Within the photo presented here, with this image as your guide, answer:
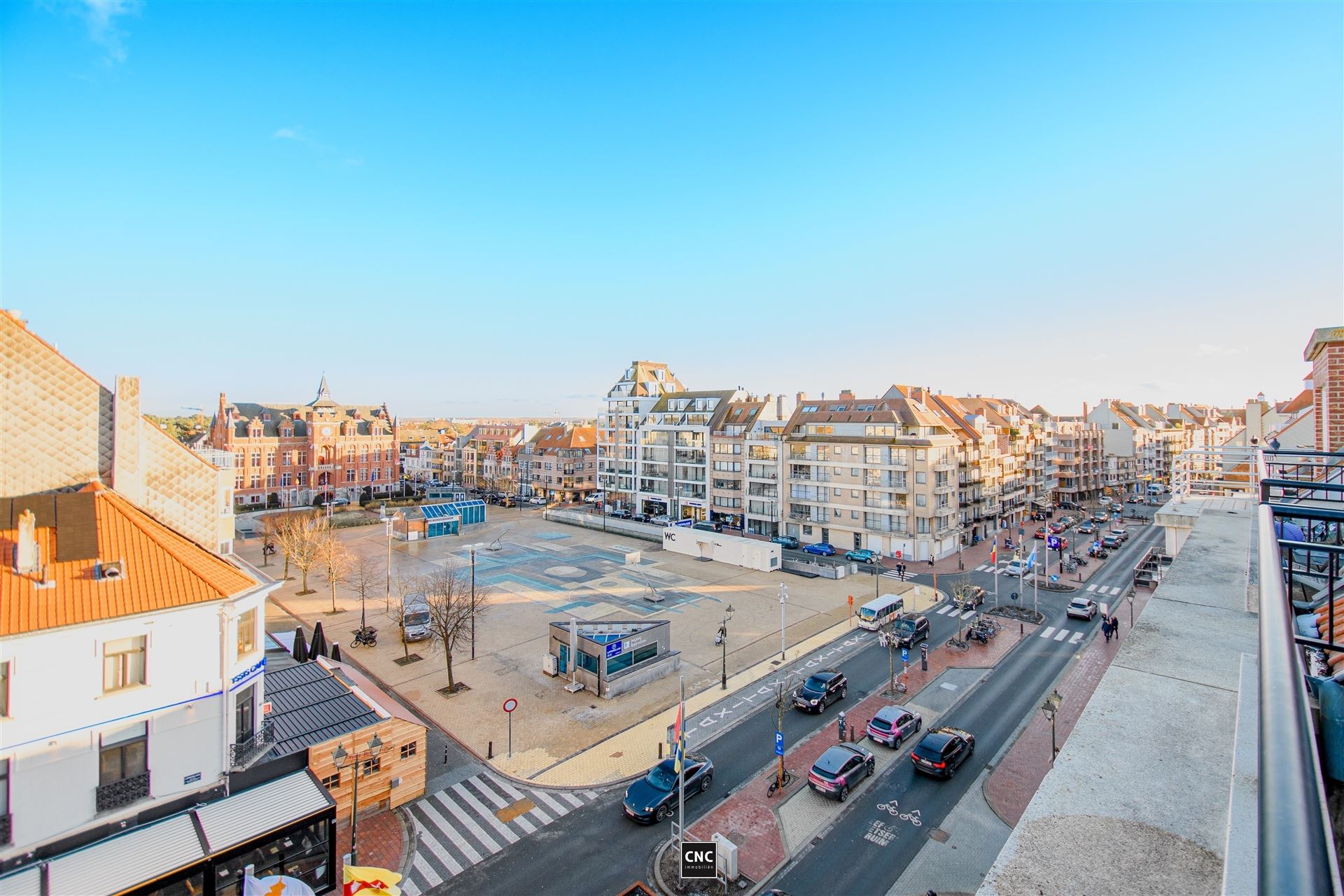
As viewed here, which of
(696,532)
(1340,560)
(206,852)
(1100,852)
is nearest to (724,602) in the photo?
(696,532)

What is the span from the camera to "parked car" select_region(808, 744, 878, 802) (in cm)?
2056

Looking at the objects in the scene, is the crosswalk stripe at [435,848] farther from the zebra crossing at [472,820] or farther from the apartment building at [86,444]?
the apartment building at [86,444]

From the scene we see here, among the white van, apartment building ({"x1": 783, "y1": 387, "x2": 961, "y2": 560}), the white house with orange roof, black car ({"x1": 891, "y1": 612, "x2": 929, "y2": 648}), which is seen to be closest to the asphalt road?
black car ({"x1": 891, "y1": 612, "x2": 929, "y2": 648})

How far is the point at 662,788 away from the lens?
20.2 meters

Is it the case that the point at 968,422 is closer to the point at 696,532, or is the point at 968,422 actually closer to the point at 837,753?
the point at 696,532

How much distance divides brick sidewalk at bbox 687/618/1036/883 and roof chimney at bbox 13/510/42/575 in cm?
1716

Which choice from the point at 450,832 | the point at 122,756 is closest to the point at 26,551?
the point at 122,756

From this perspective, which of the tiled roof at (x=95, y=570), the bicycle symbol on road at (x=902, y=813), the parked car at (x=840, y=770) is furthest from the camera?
the parked car at (x=840, y=770)

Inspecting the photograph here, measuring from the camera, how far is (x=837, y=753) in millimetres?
21688

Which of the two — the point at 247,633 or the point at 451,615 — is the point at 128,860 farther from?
the point at 451,615

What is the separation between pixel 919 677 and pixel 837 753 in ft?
33.0

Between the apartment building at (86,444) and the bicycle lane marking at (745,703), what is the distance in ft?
57.0

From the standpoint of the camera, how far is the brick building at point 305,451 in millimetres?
81688

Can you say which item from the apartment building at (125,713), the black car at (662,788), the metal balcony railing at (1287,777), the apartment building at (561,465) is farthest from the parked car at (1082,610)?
the apartment building at (561,465)
